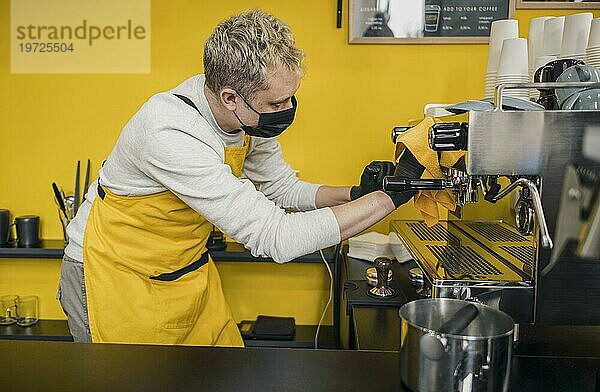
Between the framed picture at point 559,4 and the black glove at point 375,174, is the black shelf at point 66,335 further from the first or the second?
the framed picture at point 559,4

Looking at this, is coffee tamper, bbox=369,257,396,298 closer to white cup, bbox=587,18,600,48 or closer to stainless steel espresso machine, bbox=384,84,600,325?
stainless steel espresso machine, bbox=384,84,600,325

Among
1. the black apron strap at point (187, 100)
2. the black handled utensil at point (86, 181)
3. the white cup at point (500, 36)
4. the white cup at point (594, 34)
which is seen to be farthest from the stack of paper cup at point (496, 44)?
the black handled utensil at point (86, 181)

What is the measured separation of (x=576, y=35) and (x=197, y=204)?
0.95 m

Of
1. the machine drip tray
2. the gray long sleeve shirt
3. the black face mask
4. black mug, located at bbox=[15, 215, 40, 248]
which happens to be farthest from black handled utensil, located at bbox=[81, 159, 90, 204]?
the machine drip tray

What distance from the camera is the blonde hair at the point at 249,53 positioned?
140 centimetres

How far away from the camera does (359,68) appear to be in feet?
7.50

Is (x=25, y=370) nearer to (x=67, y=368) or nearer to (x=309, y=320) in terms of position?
→ (x=67, y=368)

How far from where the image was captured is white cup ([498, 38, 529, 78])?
1569mm

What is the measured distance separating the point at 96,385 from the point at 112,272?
681mm

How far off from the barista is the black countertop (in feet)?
1.13

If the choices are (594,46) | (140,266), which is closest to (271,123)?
(140,266)

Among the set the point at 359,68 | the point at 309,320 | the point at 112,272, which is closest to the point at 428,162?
the point at 112,272

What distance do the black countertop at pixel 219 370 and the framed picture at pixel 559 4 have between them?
1.50 m

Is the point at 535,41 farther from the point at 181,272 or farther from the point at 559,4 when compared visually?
the point at 181,272
